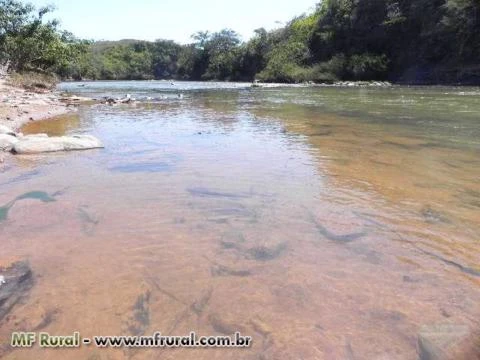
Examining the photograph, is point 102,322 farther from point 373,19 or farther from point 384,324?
point 373,19

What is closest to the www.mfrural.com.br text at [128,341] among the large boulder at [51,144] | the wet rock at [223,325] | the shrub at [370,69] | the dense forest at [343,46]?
the wet rock at [223,325]

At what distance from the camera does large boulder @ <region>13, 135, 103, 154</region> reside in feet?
25.0

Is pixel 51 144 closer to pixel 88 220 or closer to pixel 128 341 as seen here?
pixel 88 220

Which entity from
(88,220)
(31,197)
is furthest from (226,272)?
(31,197)

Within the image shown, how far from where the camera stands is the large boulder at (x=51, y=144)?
762 centimetres

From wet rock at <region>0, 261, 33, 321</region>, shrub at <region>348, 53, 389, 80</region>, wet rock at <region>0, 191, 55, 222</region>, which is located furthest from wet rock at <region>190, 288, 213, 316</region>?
shrub at <region>348, 53, 389, 80</region>

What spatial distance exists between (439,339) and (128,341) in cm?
174

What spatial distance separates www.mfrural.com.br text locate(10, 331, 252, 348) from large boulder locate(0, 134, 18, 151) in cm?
626

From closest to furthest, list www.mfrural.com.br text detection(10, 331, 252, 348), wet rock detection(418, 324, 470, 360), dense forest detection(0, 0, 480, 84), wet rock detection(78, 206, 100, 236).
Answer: wet rock detection(418, 324, 470, 360), www.mfrural.com.br text detection(10, 331, 252, 348), wet rock detection(78, 206, 100, 236), dense forest detection(0, 0, 480, 84)

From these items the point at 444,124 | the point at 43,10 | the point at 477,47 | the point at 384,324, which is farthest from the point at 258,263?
the point at 477,47

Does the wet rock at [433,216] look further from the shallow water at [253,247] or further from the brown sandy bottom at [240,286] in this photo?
the brown sandy bottom at [240,286]

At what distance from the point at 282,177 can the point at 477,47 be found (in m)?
46.3

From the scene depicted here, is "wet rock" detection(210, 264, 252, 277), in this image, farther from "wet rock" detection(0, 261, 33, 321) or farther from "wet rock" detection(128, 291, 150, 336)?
"wet rock" detection(0, 261, 33, 321)

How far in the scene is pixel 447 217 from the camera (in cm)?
414
